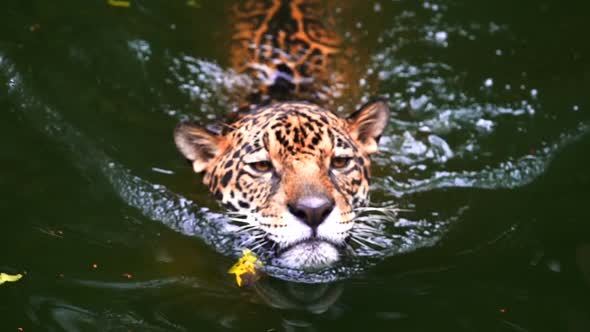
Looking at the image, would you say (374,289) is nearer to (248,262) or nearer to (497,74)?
(248,262)

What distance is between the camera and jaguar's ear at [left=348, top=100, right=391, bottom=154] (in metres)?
7.70

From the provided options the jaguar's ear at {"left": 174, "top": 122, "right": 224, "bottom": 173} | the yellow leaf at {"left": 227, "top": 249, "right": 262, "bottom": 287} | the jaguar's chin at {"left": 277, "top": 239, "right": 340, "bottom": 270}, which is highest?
the jaguar's ear at {"left": 174, "top": 122, "right": 224, "bottom": 173}

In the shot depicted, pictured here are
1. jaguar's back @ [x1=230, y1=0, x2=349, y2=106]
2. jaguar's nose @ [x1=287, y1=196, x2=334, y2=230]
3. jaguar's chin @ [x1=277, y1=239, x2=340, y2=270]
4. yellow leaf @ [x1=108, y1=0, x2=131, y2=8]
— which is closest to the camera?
jaguar's nose @ [x1=287, y1=196, x2=334, y2=230]

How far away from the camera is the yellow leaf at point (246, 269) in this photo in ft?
22.7

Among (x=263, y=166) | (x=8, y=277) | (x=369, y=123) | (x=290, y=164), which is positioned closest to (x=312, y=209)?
(x=290, y=164)

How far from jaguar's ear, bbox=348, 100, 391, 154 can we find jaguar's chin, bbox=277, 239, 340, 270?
4.96ft

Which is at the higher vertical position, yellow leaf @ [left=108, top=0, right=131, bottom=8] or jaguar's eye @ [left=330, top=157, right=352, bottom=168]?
yellow leaf @ [left=108, top=0, right=131, bottom=8]

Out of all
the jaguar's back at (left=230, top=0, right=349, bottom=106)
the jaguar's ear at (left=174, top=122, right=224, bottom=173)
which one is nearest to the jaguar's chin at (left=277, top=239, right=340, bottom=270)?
the jaguar's ear at (left=174, top=122, right=224, bottom=173)

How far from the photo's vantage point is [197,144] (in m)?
7.66

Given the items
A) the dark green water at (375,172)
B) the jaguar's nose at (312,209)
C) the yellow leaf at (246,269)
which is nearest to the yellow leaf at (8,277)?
the dark green water at (375,172)

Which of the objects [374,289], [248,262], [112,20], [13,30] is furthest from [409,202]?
[13,30]

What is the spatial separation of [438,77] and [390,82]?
0.64 m

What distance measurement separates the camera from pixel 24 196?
7.78 m

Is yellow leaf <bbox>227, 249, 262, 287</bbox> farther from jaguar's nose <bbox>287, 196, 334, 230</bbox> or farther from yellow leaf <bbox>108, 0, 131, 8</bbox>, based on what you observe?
yellow leaf <bbox>108, 0, 131, 8</bbox>
